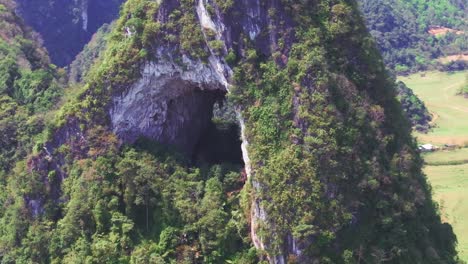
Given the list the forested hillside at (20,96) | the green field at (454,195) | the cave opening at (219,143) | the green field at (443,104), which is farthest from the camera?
the green field at (443,104)

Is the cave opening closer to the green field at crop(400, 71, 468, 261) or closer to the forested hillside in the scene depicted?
the forested hillside

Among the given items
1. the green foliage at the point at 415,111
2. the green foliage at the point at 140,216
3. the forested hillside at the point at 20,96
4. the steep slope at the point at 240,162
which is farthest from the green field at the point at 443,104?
the forested hillside at the point at 20,96

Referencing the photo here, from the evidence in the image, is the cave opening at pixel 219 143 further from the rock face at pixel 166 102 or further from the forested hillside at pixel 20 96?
the forested hillside at pixel 20 96

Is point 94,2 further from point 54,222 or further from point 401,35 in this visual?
point 54,222

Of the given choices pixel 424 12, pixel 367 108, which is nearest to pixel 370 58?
pixel 367 108

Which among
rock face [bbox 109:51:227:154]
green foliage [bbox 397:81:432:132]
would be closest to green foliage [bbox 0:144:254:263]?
rock face [bbox 109:51:227:154]

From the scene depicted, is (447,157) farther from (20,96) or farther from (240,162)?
(20,96)

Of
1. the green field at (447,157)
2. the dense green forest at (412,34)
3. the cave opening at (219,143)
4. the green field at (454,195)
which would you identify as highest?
the dense green forest at (412,34)
